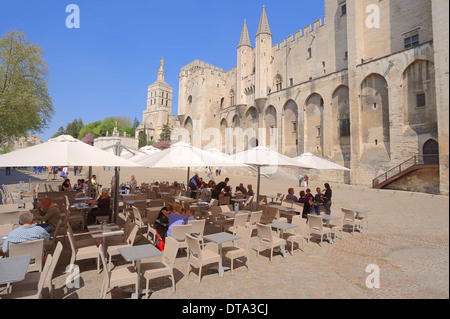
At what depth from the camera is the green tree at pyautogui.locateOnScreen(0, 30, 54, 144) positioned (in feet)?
60.0

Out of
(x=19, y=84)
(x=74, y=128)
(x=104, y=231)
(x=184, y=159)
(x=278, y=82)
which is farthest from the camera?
(x=74, y=128)

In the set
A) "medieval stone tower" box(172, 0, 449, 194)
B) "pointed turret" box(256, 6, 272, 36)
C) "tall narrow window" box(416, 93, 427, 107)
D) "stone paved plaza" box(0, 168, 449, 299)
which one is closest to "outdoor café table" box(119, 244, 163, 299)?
"stone paved plaza" box(0, 168, 449, 299)

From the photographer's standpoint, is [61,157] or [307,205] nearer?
[61,157]

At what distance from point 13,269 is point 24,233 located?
1.27 meters

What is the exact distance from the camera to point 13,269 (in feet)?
11.4

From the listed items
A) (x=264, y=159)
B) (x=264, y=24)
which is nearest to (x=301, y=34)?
(x=264, y=24)

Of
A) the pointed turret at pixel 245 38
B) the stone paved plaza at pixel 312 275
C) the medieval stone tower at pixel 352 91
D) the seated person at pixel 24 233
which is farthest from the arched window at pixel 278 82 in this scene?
the seated person at pixel 24 233

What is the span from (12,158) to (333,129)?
94.0 feet

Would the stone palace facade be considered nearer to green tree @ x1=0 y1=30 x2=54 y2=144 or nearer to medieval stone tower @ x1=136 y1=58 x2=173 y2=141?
green tree @ x1=0 y1=30 x2=54 y2=144

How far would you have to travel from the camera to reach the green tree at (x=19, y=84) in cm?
1828

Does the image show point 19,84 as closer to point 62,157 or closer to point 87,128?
point 62,157

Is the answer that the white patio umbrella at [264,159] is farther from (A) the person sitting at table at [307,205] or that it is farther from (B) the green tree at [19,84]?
(B) the green tree at [19,84]

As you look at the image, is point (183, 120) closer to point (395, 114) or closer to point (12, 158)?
point (395, 114)

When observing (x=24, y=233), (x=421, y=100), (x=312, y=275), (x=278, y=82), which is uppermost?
(x=278, y=82)
